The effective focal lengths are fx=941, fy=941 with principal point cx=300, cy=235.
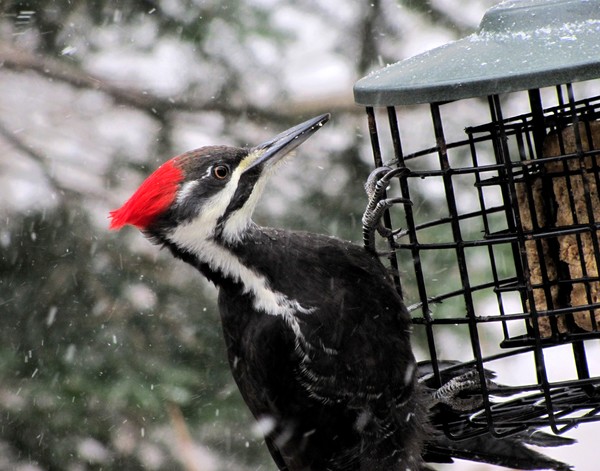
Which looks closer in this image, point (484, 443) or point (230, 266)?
point (230, 266)

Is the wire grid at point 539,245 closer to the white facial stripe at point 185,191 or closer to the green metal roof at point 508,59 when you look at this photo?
the green metal roof at point 508,59

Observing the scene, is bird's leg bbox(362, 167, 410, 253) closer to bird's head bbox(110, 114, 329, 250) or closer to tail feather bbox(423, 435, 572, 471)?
bird's head bbox(110, 114, 329, 250)

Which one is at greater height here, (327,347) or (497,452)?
(327,347)

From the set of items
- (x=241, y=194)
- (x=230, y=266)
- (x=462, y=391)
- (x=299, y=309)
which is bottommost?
(x=462, y=391)

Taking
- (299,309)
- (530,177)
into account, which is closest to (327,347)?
(299,309)

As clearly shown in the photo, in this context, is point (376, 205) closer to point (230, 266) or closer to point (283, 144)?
point (283, 144)

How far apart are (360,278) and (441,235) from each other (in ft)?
5.36

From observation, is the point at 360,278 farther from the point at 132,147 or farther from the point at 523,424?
the point at 132,147

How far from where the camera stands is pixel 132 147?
5109mm

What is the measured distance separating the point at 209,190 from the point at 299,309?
1.76ft

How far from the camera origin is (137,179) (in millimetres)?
5098

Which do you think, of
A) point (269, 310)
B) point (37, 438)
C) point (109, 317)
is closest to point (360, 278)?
point (269, 310)

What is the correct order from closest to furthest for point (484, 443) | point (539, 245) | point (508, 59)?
point (508, 59), point (539, 245), point (484, 443)

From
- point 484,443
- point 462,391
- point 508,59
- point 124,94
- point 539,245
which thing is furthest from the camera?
point 124,94
